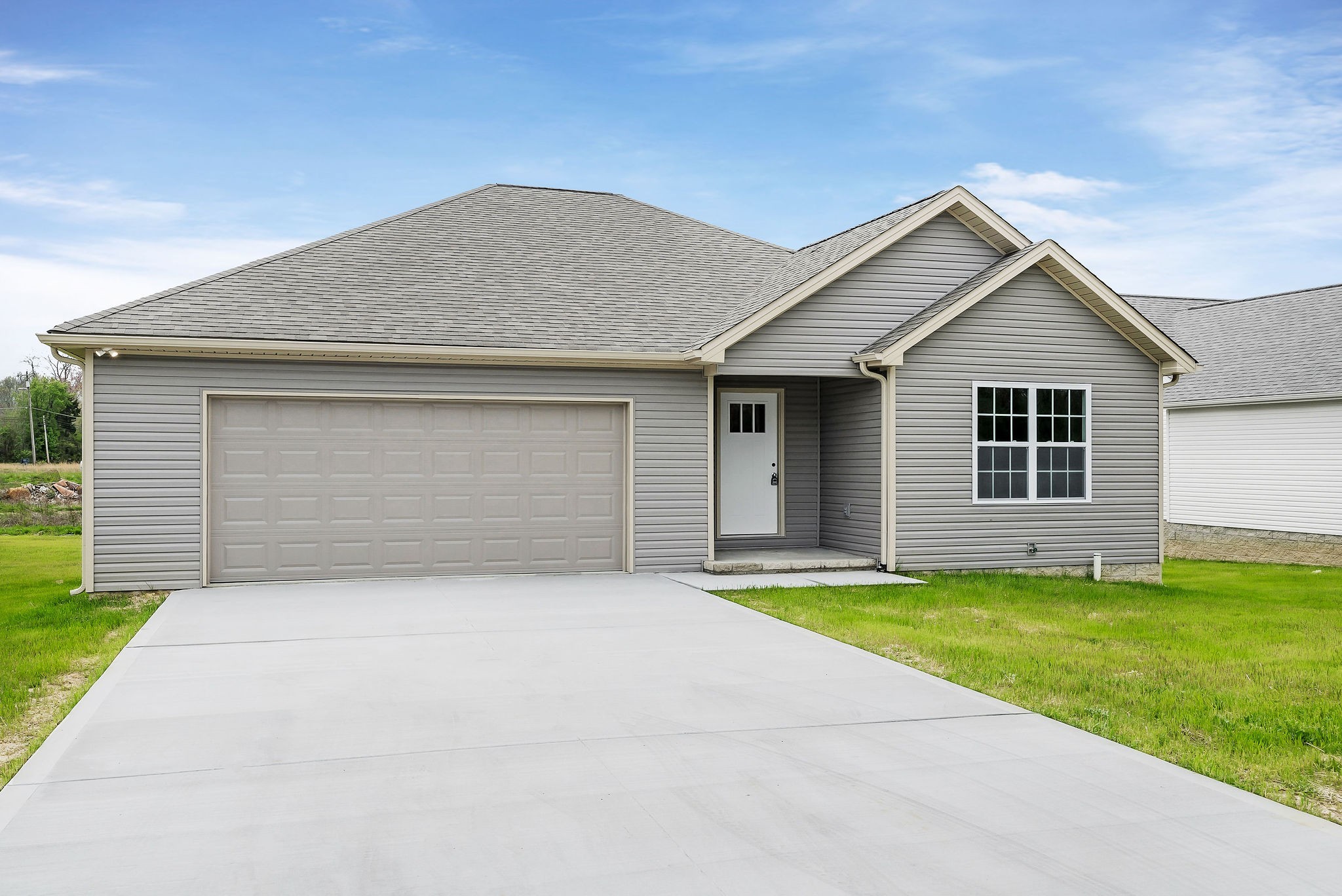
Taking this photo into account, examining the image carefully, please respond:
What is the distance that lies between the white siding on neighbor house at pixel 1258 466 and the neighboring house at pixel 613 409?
776 centimetres

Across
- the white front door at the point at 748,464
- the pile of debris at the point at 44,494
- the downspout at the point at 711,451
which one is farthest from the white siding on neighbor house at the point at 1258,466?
the pile of debris at the point at 44,494

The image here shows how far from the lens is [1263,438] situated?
21281 millimetres

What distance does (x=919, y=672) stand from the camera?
7562 millimetres

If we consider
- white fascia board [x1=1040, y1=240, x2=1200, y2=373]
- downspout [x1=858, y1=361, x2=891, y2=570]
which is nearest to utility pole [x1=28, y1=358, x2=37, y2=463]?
downspout [x1=858, y1=361, x2=891, y2=570]

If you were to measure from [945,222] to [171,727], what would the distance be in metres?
12.1

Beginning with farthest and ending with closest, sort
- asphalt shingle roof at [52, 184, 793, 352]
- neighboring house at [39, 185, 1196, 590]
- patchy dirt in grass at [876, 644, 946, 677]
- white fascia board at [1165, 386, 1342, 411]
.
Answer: white fascia board at [1165, 386, 1342, 411] → asphalt shingle roof at [52, 184, 793, 352] → neighboring house at [39, 185, 1196, 590] → patchy dirt in grass at [876, 644, 946, 677]

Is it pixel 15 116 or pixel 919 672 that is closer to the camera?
pixel 919 672

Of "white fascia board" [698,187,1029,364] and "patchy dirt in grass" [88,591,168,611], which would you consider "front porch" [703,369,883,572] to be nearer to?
"white fascia board" [698,187,1029,364]

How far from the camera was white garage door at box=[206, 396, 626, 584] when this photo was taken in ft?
39.9

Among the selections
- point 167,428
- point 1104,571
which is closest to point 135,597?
point 167,428

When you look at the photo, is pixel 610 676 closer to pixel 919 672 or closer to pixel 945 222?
pixel 919 672

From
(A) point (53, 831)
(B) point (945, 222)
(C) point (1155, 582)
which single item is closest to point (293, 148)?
(B) point (945, 222)

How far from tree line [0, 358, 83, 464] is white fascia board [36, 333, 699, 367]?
123 ft

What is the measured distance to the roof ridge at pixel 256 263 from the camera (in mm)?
11617
